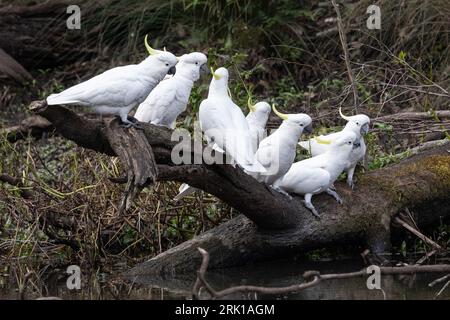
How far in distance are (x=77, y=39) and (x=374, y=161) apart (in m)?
4.82

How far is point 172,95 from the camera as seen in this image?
6.61 meters

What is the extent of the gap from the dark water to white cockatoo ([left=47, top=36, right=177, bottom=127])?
1123mm

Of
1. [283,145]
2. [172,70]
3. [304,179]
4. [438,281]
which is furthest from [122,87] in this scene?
[438,281]

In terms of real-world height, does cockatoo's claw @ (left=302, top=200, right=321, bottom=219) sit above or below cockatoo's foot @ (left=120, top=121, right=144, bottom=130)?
below

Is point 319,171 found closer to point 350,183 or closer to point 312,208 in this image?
point 312,208

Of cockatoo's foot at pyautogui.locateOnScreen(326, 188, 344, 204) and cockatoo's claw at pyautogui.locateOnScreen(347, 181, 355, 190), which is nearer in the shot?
cockatoo's foot at pyautogui.locateOnScreen(326, 188, 344, 204)

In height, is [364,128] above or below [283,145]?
above

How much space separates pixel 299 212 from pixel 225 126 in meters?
0.79

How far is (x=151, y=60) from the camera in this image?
614 cm

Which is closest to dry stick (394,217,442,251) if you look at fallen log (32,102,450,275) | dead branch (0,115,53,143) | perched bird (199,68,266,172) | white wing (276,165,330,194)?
fallen log (32,102,450,275)

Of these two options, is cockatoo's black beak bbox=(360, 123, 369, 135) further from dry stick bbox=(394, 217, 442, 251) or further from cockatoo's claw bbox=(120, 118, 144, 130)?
cockatoo's claw bbox=(120, 118, 144, 130)

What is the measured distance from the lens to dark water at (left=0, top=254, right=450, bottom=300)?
5879 millimetres

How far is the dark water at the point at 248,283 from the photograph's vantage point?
588 cm

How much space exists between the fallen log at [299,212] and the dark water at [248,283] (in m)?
0.13
